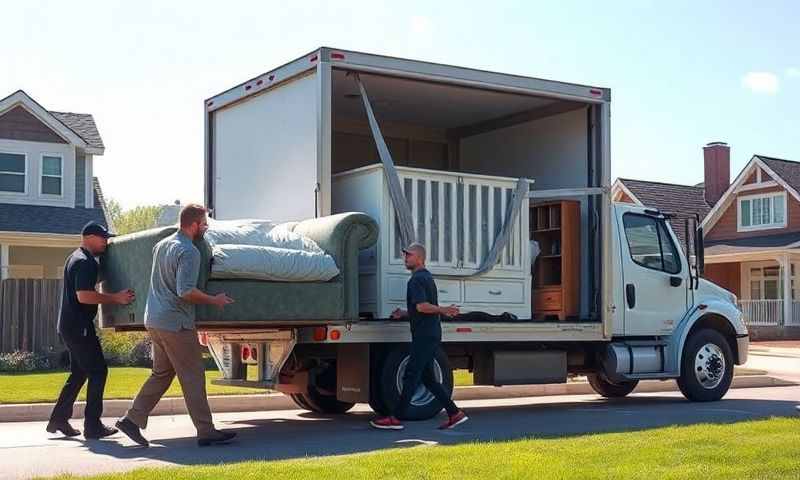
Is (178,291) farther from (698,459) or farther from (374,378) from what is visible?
(698,459)

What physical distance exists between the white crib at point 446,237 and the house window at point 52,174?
21.2 meters

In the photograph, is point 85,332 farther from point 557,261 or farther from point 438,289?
point 557,261

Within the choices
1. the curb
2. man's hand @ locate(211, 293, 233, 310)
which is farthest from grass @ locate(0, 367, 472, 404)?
man's hand @ locate(211, 293, 233, 310)

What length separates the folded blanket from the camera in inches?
400

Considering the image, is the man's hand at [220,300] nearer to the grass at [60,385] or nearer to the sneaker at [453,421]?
the sneaker at [453,421]

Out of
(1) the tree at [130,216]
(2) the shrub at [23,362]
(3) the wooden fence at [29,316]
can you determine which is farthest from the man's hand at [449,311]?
(1) the tree at [130,216]

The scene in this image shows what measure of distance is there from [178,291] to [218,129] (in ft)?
15.8

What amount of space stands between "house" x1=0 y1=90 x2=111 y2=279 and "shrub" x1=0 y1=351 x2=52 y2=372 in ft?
35.5

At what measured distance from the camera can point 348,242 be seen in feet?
36.0

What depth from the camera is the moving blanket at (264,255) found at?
1022 centimetres

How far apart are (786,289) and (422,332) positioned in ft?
99.5

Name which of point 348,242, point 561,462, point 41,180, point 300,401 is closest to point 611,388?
point 300,401

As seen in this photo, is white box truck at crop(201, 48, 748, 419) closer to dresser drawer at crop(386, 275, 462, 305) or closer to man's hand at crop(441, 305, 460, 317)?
dresser drawer at crop(386, 275, 462, 305)

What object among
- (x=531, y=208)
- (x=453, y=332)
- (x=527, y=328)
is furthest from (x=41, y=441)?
(x=531, y=208)
